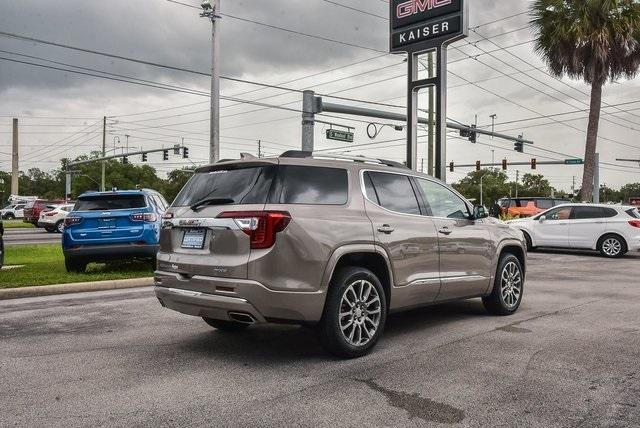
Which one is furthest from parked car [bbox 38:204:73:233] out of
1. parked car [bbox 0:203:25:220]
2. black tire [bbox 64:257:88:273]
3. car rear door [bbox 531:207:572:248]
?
parked car [bbox 0:203:25:220]

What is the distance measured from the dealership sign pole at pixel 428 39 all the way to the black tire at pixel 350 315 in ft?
30.7

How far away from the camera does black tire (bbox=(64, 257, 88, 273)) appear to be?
1061 cm

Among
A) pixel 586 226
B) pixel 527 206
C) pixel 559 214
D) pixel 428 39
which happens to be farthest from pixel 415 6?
pixel 527 206

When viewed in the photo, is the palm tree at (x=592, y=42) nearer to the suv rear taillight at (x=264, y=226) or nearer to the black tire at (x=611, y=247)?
the black tire at (x=611, y=247)

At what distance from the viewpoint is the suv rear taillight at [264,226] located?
4672 mm

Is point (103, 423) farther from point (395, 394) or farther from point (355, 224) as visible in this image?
point (355, 224)

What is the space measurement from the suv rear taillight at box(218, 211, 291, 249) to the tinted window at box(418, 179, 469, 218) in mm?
2136

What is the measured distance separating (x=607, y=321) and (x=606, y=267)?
306 inches

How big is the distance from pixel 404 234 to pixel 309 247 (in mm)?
1261

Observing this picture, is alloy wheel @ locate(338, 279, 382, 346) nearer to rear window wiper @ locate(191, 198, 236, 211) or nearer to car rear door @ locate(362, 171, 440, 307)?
car rear door @ locate(362, 171, 440, 307)

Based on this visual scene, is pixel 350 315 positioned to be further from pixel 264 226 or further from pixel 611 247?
pixel 611 247

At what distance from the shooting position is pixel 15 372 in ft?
15.6

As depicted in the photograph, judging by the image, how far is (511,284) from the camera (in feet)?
23.9

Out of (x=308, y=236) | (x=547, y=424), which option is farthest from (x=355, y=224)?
(x=547, y=424)
